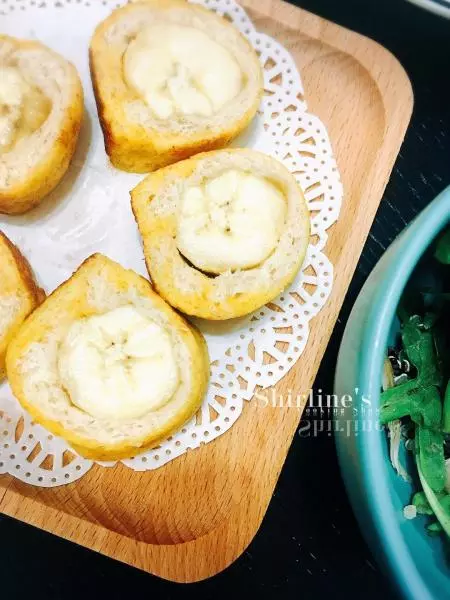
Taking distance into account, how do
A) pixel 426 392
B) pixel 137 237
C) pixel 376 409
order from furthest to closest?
1. pixel 137 237
2. pixel 426 392
3. pixel 376 409

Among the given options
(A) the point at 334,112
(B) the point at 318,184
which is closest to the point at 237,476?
(B) the point at 318,184

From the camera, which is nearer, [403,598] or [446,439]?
[403,598]

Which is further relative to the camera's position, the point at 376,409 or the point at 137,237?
the point at 137,237

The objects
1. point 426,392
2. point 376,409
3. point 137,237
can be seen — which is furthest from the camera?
point 137,237

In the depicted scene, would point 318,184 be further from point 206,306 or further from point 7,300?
point 7,300

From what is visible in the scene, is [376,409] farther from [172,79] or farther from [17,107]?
[17,107]

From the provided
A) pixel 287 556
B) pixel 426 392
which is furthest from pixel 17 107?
pixel 287 556

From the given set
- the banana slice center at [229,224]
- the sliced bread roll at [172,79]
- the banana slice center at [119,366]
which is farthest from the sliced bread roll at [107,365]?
the sliced bread roll at [172,79]
